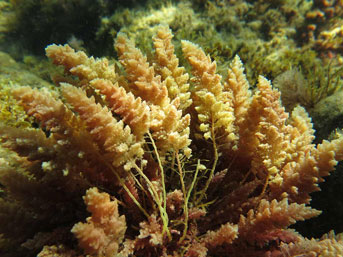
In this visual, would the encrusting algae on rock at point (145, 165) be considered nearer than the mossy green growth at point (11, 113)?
Yes

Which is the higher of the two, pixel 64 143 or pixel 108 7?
pixel 108 7

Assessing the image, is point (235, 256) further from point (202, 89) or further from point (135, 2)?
point (135, 2)

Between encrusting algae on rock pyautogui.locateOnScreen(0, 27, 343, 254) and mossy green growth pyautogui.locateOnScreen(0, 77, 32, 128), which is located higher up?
mossy green growth pyautogui.locateOnScreen(0, 77, 32, 128)

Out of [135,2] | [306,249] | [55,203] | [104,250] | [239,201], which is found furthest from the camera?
[135,2]

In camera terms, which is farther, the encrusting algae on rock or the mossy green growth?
the mossy green growth

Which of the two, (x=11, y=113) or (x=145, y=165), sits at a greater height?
(x=11, y=113)

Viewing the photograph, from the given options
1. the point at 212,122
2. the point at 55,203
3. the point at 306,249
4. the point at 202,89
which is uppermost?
the point at 202,89

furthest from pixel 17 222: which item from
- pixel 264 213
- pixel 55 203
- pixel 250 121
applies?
pixel 250 121

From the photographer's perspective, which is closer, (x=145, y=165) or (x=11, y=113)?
(x=145, y=165)
